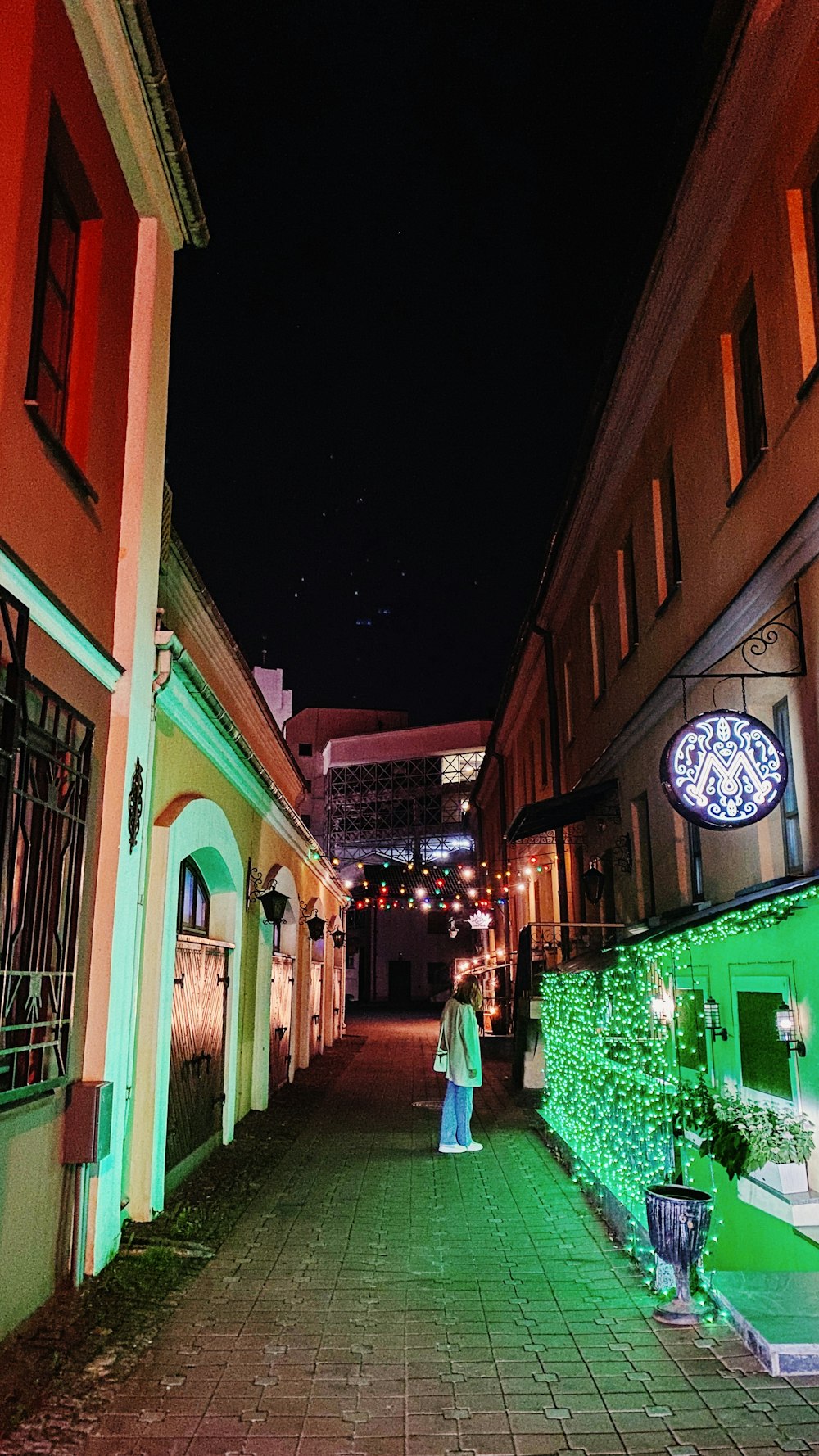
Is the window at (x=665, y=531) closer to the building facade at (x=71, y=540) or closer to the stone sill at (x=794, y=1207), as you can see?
the building facade at (x=71, y=540)

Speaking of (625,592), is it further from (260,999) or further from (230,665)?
(260,999)

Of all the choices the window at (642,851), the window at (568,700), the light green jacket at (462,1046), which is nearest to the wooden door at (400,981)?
the window at (568,700)

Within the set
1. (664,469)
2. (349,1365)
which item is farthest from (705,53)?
(349,1365)

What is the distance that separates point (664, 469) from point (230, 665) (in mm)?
5494

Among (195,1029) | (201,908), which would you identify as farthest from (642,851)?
(195,1029)

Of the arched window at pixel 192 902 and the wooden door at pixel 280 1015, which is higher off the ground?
the arched window at pixel 192 902

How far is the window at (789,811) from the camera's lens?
752 centimetres

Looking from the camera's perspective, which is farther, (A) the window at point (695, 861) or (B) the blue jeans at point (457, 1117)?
(A) the window at point (695, 861)

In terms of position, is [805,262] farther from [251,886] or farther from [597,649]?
[597,649]

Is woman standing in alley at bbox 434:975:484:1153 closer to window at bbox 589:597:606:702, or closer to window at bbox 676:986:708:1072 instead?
window at bbox 676:986:708:1072

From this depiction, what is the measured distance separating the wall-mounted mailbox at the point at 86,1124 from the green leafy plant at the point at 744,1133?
351 cm

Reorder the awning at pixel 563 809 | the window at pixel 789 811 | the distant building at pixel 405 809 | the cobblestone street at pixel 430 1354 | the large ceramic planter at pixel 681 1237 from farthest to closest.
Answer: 1. the distant building at pixel 405 809
2. the awning at pixel 563 809
3. the window at pixel 789 811
4. the large ceramic planter at pixel 681 1237
5. the cobblestone street at pixel 430 1354

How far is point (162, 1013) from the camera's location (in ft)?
24.8

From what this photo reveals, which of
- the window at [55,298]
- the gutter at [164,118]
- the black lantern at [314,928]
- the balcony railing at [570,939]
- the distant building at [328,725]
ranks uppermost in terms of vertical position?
Answer: the distant building at [328,725]
